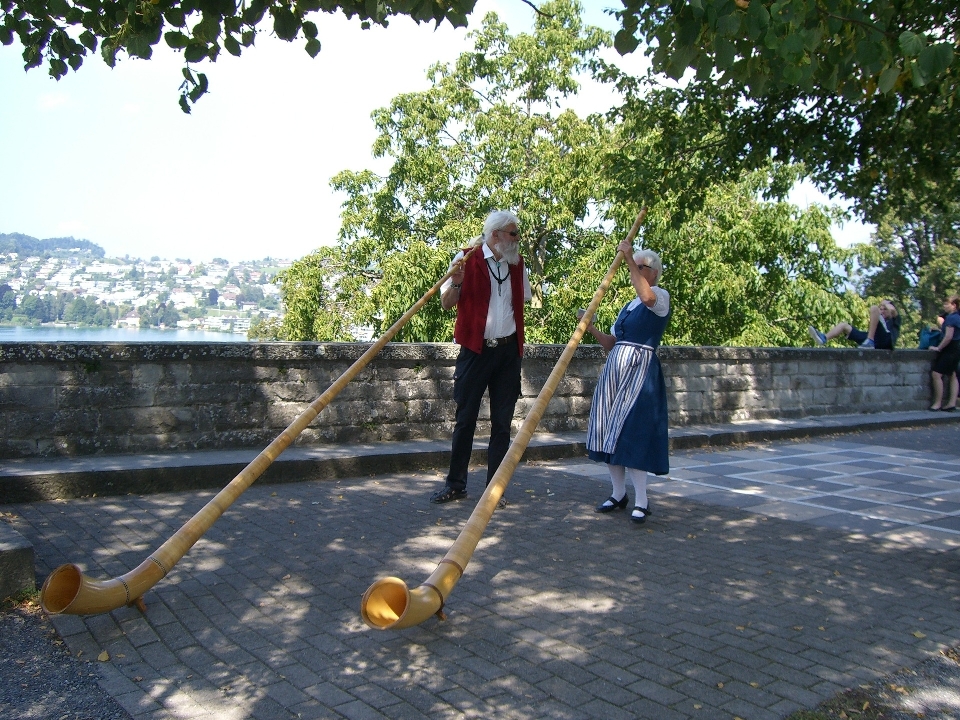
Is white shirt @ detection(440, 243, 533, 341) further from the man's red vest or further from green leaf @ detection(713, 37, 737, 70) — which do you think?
green leaf @ detection(713, 37, 737, 70)

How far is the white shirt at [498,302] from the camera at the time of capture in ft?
22.2

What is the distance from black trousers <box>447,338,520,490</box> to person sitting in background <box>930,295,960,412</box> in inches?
459

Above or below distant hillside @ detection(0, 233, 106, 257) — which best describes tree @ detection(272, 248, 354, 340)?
below

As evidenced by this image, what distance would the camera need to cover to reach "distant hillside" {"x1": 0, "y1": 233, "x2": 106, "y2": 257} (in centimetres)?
1762

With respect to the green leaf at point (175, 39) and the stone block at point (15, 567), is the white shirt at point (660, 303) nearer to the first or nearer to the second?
the green leaf at point (175, 39)

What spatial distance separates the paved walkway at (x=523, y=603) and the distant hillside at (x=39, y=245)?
12114 mm

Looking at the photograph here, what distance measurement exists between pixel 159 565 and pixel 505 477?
5.49 ft

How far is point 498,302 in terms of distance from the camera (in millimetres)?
6820

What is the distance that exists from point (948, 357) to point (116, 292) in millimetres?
14655

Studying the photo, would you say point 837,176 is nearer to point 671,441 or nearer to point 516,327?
point 671,441

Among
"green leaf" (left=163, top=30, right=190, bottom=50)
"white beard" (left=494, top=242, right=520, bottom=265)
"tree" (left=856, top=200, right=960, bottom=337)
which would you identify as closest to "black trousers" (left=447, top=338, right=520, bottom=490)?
"white beard" (left=494, top=242, right=520, bottom=265)

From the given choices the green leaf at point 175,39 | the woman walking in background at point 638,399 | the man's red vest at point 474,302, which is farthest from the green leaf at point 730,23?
the green leaf at point 175,39

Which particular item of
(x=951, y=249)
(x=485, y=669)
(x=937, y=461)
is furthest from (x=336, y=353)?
(x=951, y=249)

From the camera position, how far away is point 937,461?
1037 centimetres
